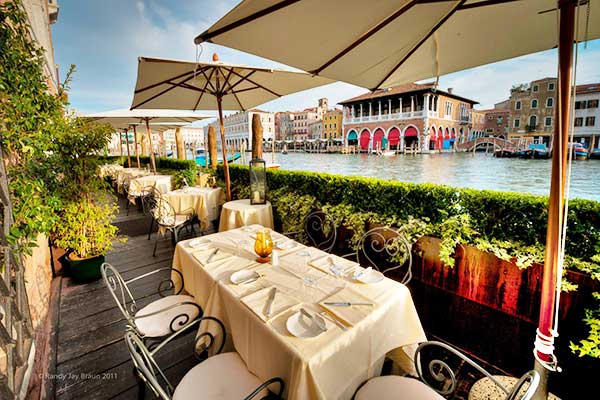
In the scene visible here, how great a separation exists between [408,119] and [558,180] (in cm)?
3541

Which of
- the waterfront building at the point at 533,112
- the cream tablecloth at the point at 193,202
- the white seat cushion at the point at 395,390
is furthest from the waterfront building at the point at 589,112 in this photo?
the white seat cushion at the point at 395,390

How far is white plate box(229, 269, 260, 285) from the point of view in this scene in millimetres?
1523

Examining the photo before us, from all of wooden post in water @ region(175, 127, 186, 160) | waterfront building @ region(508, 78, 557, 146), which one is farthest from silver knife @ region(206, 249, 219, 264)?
waterfront building @ region(508, 78, 557, 146)

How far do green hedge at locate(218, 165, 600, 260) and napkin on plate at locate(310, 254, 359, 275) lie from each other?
1.14 metres

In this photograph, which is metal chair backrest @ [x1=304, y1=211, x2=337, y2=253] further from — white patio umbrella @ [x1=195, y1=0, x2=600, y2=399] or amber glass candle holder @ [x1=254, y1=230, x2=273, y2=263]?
white patio umbrella @ [x1=195, y1=0, x2=600, y2=399]

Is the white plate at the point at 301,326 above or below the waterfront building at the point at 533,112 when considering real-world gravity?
below

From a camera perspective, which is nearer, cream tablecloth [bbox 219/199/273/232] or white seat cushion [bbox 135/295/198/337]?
white seat cushion [bbox 135/295/198/337]

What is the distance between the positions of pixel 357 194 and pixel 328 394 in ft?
7.14

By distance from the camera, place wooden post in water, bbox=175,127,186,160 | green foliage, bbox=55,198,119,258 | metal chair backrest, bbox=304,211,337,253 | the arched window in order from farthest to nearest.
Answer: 1. the arched window
2. wooden post in water, bbox=175,127,186,160
3. metal chair backrest, bbox=304,211,337,253
4. green foliage, bbox=55,198,119,258

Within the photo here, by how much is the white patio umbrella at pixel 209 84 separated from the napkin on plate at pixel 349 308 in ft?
7.75

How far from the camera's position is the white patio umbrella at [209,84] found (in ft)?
9.78

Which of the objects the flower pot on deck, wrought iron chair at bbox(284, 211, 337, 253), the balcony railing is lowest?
the flower pot on deck

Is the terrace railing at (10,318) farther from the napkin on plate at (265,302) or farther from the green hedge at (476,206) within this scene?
the green hedge at (476,206)

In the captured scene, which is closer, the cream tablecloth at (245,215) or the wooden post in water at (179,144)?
the cream tablecloth at (245,215)
